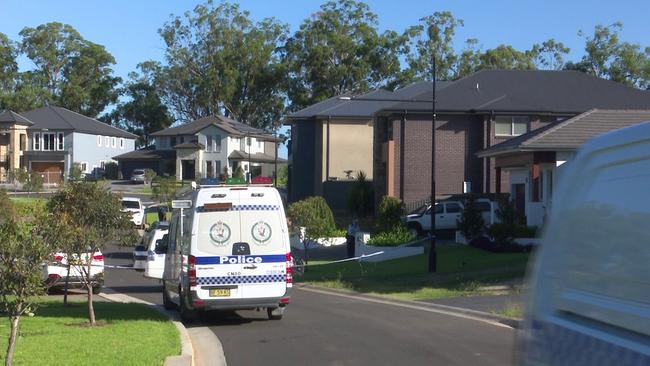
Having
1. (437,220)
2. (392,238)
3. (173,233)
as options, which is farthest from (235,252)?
(437,220)

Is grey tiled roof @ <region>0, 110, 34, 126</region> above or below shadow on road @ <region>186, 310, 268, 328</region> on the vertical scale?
above

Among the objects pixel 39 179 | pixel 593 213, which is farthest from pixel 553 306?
pixel 39 179

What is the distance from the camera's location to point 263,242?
17.4m

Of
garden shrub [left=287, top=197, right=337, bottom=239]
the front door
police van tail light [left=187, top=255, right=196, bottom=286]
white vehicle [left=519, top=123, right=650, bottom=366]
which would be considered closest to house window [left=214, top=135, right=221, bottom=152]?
garden shrub [left=287, top=197, right=337, bottom=239]

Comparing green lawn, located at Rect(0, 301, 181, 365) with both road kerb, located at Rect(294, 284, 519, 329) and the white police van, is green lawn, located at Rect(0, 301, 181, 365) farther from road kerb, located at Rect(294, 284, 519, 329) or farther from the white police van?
road kerb, located at Rect(294, 284, 519, 329)

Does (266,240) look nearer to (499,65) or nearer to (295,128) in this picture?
(295,128)

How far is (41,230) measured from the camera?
1435 cm

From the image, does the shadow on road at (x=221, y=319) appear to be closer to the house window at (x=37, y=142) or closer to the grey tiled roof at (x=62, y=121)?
the grey tiled roof at (x=62, y=121)

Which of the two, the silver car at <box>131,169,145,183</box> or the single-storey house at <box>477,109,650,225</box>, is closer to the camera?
the single-storey house at <box>477,109,650,225</box>

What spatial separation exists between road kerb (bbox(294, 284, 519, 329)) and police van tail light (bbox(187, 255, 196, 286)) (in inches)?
223

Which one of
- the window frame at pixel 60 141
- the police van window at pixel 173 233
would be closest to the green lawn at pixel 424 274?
the police van window at pixel 173 233

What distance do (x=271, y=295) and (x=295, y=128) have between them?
142ft

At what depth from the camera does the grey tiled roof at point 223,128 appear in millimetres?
84375

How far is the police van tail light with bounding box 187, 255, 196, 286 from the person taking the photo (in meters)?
17.0
